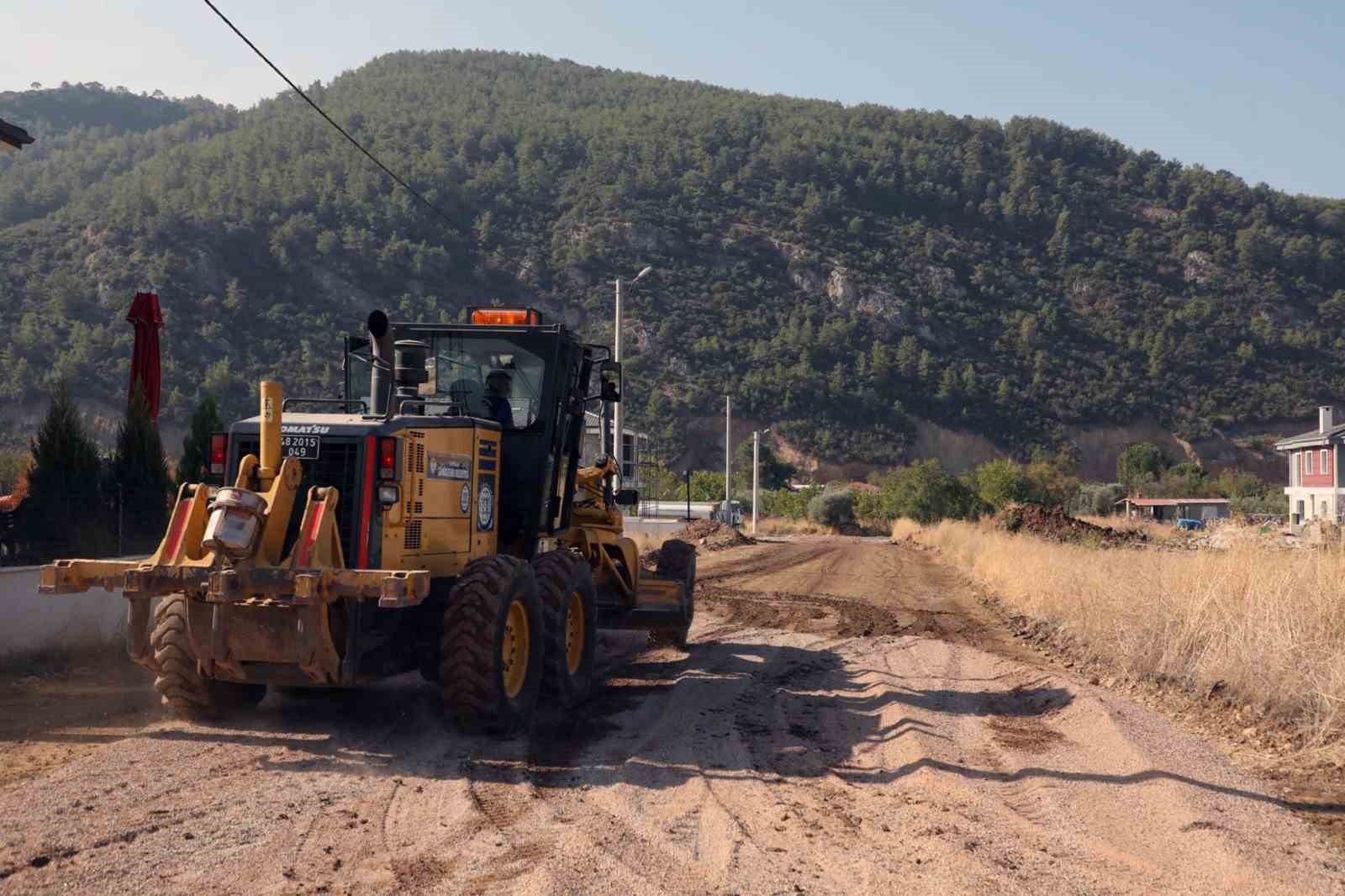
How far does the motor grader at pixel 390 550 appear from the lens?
26.1 ft

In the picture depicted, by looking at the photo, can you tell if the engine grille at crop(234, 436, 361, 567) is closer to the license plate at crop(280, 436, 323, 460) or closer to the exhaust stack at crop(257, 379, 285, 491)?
Result: the license plate at crop(280, 436, 323, 460)

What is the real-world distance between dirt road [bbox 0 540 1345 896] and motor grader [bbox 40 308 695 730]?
1.77 feet

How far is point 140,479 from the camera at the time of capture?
48.5 feet

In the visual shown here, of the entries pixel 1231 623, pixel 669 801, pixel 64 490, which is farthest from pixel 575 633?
pixel 64 490

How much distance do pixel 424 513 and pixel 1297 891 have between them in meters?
5.98

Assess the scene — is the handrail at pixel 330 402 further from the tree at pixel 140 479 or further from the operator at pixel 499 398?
the tree at pixel 140 479

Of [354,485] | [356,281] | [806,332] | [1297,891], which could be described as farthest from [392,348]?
[806,332]

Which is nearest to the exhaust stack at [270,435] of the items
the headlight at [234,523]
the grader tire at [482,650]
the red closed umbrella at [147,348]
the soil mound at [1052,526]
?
the headlight at [234,523]

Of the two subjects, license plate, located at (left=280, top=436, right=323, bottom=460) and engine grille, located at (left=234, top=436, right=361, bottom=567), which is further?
license plate, located at (left=280, top=436, right=323, bottom=460)

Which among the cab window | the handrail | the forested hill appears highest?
the forested hill

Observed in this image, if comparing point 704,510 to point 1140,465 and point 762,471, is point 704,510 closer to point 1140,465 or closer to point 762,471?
point 762,471

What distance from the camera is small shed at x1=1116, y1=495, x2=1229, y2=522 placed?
64.8 metres

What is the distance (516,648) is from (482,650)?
0.84m

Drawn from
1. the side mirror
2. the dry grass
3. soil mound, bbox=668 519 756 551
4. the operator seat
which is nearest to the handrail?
the operator seat
